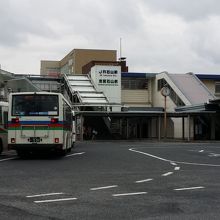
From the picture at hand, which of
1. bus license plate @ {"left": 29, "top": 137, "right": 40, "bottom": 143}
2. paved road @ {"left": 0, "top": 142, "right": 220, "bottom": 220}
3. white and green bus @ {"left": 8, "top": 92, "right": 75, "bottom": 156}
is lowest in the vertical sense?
paved road @ {"left": 0, "top": 142, "right": 220, "bottom": 220}

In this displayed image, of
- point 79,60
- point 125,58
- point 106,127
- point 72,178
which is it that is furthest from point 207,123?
point 72,178

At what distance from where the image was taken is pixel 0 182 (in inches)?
492

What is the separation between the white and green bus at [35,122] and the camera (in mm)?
20906

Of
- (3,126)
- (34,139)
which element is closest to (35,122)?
(34,139)

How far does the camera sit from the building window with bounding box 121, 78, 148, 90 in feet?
230

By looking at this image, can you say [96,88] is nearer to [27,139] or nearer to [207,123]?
[207,123]

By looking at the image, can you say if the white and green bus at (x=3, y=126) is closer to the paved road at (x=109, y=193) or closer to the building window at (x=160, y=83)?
the paved road at (x=109, y=193)

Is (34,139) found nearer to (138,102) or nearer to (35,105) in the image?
(35,105)

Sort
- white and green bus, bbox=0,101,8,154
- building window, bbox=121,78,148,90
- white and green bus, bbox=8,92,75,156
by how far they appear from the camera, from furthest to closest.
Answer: building window, bbox=121,78,148,90
white and green bus, bbox=0,101,8,154
white and green bus, bbox=8,92,75,156

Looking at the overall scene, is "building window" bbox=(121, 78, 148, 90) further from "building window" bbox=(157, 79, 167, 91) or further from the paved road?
the paved road

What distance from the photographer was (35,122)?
21016 mm

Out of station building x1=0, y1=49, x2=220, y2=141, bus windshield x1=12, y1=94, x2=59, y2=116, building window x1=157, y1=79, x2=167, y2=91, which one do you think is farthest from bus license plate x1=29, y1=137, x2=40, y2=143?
building window x1=157, y1=79, x2=167, y2=91

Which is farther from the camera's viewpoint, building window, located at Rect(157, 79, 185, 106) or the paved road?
building window, located at Rect(157, 79, 185, 106)

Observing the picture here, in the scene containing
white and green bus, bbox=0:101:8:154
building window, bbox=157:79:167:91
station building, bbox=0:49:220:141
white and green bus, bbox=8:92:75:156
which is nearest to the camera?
white and green bus, bbox=8:92:75:156
